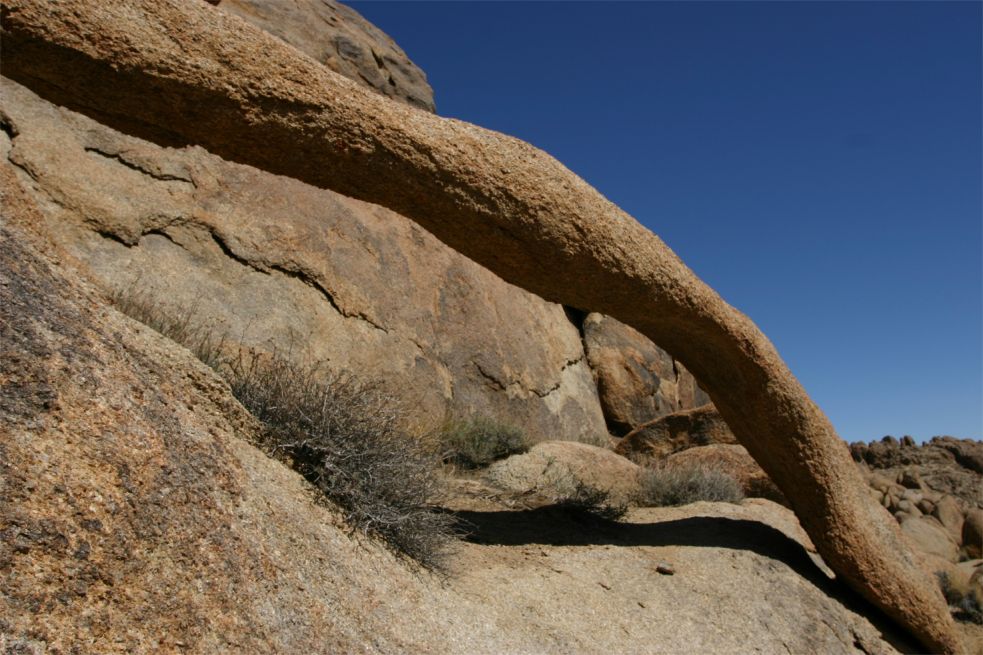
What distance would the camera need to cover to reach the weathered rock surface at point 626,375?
1467 centimetres

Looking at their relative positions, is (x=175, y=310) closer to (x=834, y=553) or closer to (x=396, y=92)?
(x=834, y=553)

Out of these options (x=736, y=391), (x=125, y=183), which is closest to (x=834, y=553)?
(x=736, y=391)

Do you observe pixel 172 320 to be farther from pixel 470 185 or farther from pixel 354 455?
pixel 470 185

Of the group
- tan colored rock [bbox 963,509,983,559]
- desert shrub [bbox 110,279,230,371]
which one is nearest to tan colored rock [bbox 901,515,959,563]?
tan colored rock [bbox 963,509,983,559]

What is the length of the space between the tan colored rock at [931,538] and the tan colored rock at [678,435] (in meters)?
4.50

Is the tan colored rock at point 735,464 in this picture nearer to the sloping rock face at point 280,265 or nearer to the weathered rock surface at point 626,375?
the sloping rock face at point 280,265

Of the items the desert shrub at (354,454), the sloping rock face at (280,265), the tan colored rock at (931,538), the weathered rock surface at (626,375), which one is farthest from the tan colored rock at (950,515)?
the desert shrub at (354,454)

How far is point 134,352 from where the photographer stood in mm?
3336

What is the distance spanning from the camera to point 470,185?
4625mm

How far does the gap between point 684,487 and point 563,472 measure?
1.38 meters

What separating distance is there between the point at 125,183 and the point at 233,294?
4.89 feet

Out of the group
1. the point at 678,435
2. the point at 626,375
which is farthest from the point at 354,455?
the point at 626,375

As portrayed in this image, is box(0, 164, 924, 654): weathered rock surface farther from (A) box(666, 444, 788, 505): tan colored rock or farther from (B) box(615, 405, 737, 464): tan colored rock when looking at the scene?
(B) box(615, 405, 737, 464): tan colored rock

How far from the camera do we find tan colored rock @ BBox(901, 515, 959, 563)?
13961 millimetres
